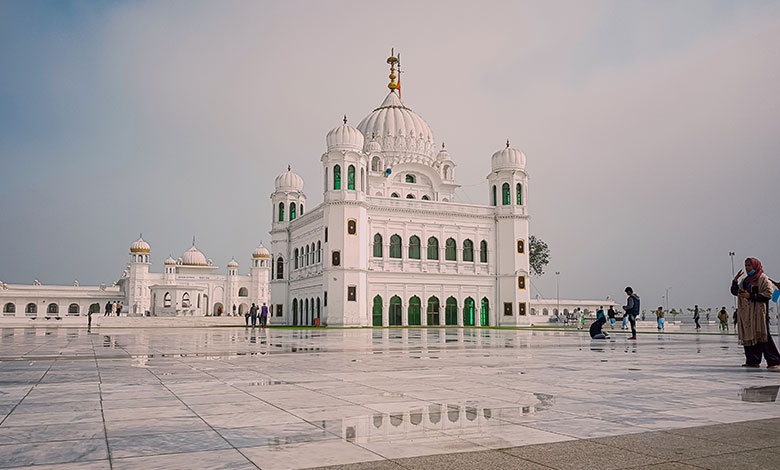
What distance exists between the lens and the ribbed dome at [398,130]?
5488 cm

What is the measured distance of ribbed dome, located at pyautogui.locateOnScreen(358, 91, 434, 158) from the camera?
180 ft

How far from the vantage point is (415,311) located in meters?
46.6

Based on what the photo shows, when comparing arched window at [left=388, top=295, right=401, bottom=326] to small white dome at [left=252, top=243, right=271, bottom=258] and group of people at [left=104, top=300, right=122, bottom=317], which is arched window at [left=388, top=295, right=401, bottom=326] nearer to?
group of people at [left=104, top=300, right=122, bottom=317]

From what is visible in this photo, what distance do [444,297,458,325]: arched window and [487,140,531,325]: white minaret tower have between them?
3.08 meters

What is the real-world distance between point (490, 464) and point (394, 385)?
3.81 meters

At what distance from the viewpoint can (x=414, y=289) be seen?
46469 millimetres

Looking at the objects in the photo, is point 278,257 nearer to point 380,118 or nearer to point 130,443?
point 380,118

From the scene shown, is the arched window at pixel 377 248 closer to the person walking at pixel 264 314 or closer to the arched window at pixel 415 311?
the arched window at pixel 415 311

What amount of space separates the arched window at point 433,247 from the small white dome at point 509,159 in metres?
8.08

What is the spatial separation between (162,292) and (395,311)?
34.2m

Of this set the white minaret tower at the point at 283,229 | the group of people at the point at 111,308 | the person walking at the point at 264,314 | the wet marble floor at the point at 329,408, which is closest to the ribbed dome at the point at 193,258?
the group of people at the point at 111,308

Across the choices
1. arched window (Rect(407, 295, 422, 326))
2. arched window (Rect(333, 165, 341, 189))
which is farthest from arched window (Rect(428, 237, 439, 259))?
arched window (Rect(333, 165, 341, 189))

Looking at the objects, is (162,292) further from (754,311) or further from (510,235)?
(754,311)

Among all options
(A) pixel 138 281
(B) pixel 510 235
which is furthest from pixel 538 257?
(A) pixel 138 281
